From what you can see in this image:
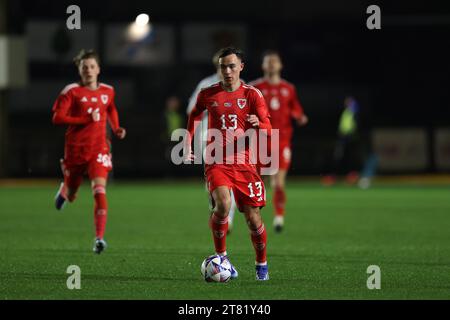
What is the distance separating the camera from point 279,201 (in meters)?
14.0

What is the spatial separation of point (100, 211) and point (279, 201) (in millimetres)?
3691

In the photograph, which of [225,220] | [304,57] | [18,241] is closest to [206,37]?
[304,57]

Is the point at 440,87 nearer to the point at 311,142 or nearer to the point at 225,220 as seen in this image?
the point at 311,142

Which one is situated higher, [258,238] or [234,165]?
[234,165]

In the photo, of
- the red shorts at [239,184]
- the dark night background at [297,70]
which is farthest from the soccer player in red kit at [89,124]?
the dark night background at [297,70]

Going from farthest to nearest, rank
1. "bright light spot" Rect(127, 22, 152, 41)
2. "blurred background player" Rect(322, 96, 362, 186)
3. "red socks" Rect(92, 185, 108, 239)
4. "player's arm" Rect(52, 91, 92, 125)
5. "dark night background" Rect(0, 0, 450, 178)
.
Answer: "bright light spot" Rect(127, 22, 152, 41), "dark night background" Rect(0, 0, 450, 178), "blurred background player" Rect(322, 96, 362, 186), "player's arm" Rect(52, 91, 92, 125), "red socks" Rect(92, 185, 108, 239)

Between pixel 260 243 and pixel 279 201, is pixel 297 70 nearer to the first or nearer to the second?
pixel 279 201

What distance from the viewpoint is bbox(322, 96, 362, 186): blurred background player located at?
2778cm

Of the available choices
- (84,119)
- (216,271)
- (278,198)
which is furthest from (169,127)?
(216,271)

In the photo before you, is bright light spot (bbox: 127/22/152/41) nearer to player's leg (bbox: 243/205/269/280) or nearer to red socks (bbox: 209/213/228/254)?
red socks (bbox: 209/213/228/254)

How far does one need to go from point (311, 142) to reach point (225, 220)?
21608 millimetres

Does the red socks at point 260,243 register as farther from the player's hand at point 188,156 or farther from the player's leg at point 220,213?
the player's hand at point 188,156

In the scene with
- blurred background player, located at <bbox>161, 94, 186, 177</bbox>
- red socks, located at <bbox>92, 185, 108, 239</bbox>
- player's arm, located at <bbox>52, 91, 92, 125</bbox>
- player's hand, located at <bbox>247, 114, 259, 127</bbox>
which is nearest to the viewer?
player's hand, located at <bbox>247, 114, 259, 127</bbox>

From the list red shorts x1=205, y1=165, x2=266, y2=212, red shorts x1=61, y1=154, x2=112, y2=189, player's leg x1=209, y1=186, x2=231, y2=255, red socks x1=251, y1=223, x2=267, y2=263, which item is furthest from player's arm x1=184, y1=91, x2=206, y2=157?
red shorts x1=61, y1=154, x2=112, y2=189
